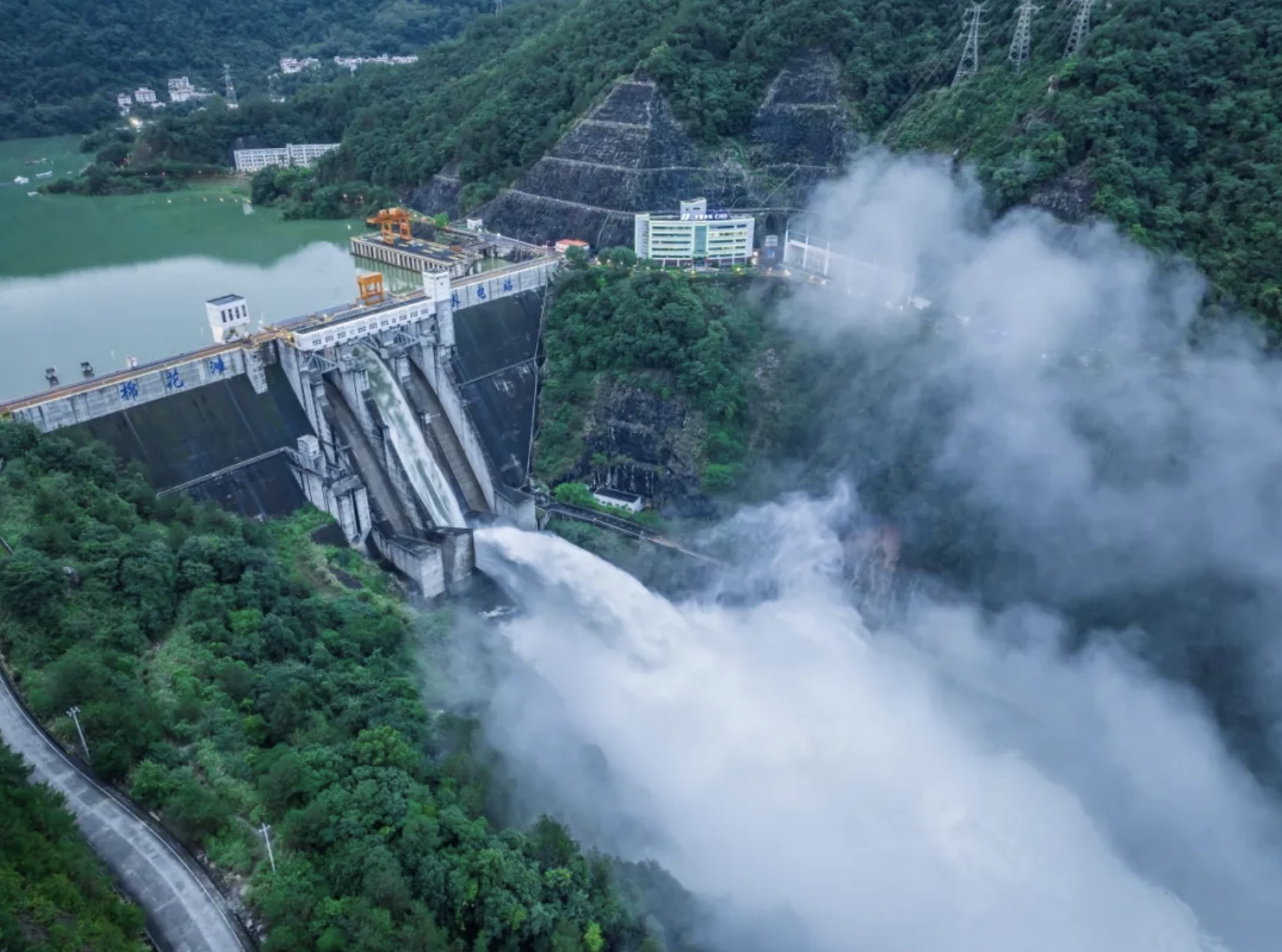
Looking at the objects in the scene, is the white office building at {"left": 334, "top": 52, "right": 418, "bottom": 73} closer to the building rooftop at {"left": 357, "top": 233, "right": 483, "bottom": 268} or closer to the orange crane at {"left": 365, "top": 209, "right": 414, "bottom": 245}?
the orange crane at {"left": 365, "top": 209, "right": 414, "bottom": 245}

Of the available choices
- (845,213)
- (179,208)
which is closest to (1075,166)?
(845,213)

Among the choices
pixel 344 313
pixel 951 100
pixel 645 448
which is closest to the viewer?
pixel 344 313

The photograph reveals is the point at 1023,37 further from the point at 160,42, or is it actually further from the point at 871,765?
the point at 160,42

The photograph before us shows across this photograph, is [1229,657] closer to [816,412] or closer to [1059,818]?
[1059,818]

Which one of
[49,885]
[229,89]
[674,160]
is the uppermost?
[674,160]

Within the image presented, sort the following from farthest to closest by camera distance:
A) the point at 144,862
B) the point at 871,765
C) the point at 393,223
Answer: the point at 393,223
the point at 871,765
the point at 144,862

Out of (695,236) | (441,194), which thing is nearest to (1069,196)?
(695,236)

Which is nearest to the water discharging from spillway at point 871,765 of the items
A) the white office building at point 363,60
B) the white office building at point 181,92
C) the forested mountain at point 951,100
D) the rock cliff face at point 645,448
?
the rock cliff face at point 645,448
